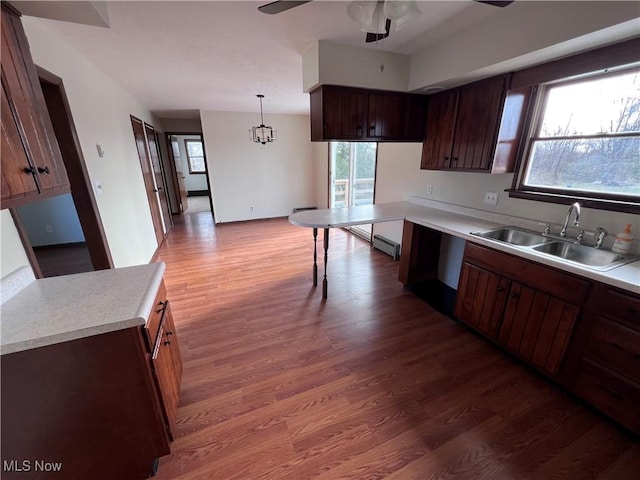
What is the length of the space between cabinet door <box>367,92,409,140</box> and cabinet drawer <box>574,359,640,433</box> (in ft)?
7.65

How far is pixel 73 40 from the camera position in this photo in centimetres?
208

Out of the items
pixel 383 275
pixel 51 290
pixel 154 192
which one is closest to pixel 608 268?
pixel 383 275

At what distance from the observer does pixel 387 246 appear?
3873 millimetres

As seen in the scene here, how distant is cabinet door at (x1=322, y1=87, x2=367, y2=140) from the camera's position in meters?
2.35

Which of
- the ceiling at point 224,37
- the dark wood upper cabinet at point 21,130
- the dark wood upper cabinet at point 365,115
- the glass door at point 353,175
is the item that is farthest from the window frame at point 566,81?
the dark wood upper cabinet at point 21,130

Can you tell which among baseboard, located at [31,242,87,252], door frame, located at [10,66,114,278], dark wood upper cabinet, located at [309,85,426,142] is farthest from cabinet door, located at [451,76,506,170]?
baseboard, located at [31,242,87,252]

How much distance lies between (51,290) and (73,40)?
2138 millimetres

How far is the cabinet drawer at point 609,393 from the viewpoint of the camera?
1355 mm

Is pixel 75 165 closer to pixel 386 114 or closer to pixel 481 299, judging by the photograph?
pixel 386 114

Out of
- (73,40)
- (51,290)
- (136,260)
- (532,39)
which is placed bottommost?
(136,260)

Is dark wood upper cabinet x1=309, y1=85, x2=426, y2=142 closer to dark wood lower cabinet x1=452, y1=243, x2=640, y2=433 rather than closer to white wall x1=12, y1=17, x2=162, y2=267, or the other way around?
dark wood lower cabinet x1=452, y1=243, x2=640, y2=433

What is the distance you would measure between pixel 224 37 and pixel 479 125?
7.31 feet

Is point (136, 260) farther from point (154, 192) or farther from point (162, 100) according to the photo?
point (162, 100)

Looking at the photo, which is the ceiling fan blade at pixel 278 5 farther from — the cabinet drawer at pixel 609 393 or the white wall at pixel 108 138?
the cabinet drawer at pixel 609 393
